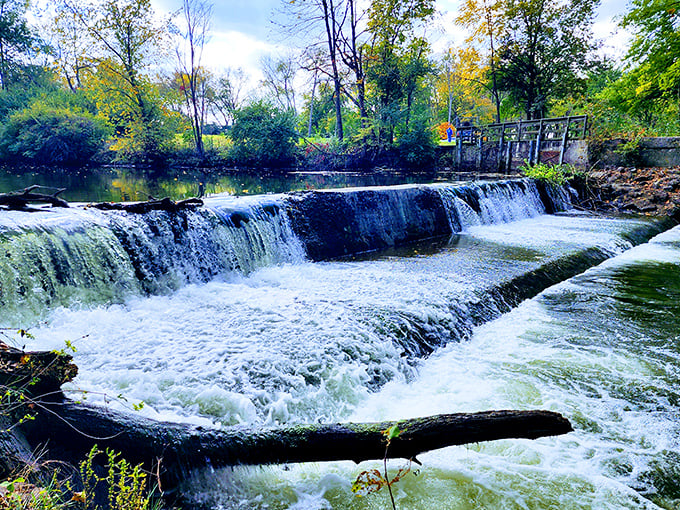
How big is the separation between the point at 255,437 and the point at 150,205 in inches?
183

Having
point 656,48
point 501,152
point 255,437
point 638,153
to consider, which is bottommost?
point 255,437

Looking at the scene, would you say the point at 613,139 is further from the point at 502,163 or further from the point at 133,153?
the point at 133,153

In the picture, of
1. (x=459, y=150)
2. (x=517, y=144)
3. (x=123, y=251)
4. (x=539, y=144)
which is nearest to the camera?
(x=123, y=251)

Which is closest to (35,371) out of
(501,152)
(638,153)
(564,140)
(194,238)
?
(194,238)

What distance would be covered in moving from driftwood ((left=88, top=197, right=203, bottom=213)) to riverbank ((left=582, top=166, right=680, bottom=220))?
12.9 m

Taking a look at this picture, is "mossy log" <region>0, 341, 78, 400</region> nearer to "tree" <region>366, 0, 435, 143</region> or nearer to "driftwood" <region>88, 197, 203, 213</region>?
"driftwood" <region>88, 197, 203, 213</region>

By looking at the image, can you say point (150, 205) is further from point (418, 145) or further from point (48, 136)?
point (48, 136)

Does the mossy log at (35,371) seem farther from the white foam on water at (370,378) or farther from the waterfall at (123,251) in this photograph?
the waterfall at (123,251)

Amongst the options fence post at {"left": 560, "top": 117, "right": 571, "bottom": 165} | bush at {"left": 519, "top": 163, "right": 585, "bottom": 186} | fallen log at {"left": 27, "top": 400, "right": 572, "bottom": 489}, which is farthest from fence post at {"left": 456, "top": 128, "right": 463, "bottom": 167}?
fallen log at {"left": 27, "top": 400, "right": 572, "bottom": 489}

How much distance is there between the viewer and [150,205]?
5.54 meters

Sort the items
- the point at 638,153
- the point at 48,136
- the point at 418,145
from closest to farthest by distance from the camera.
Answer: the point at 638,153, the point at 48,136, the point at 418,145

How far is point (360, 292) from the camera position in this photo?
505 centimetres

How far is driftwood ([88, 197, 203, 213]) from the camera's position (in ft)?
17.5

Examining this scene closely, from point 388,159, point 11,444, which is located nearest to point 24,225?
point 11,444
